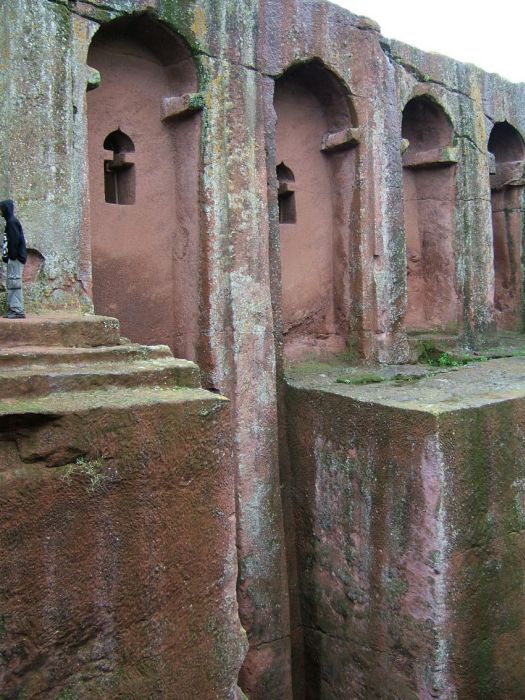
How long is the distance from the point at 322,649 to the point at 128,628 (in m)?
2.94

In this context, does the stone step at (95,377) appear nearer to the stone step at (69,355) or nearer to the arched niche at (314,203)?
the stone step at (69,355)

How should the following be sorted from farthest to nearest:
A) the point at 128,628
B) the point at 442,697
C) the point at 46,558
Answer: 1. the point at 442,697
2. the point at 128,628
3. the point at 46,558

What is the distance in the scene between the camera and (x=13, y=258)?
11.2ft

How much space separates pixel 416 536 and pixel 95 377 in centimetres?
237

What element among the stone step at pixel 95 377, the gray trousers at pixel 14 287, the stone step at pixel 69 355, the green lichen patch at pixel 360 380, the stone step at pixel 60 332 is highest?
the gray trousers at pixel 14 287

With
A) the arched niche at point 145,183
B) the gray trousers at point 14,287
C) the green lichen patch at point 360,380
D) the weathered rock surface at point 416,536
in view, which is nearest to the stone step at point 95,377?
the gray trousers at point 14,287

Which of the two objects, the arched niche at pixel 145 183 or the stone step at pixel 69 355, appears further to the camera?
the arched niche at pixel 145 183

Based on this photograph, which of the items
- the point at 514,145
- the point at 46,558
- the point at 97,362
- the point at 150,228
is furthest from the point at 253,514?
the point at 514,145

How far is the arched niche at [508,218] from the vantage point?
8133 mm

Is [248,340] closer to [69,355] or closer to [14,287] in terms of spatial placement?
[14,287]

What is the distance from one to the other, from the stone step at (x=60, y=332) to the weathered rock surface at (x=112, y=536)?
23cm

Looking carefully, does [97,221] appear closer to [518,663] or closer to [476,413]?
[476,413]

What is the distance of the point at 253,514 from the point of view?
16.5ft

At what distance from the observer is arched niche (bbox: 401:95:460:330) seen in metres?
6.95
